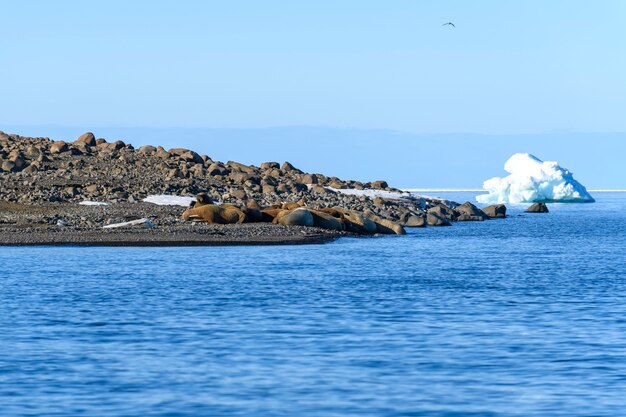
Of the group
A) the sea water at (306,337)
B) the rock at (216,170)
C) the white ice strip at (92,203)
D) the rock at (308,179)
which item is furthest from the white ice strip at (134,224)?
→ the rock at (308,179)

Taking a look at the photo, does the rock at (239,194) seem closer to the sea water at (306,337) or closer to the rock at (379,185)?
the rock at (379,185)

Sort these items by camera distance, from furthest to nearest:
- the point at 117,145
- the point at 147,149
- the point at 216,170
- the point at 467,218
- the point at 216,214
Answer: the point at 117,145
the point at 147,149
the point at 216,170
the point at 467,218
the point at 216,214

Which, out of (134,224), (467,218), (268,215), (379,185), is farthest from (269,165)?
(134,224)

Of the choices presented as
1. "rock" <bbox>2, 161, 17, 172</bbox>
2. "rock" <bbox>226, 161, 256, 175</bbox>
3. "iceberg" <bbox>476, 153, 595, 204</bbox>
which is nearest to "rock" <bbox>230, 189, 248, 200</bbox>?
"rock" <bbox>2, 161, 17, 172</bbox>

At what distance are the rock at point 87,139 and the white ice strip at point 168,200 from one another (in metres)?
32.5

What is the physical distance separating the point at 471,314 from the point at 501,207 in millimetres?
75128

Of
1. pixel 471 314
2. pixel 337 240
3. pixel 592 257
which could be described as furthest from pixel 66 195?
pixel 471 314

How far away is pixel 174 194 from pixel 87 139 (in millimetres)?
28763

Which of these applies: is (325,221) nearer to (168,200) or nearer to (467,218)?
(168,200)

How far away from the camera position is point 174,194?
256 feet

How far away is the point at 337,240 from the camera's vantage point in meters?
57.5

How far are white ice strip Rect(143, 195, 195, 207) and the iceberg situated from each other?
5678 cm

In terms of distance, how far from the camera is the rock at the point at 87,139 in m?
103

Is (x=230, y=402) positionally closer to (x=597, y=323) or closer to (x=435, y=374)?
(x=435, y=374)
